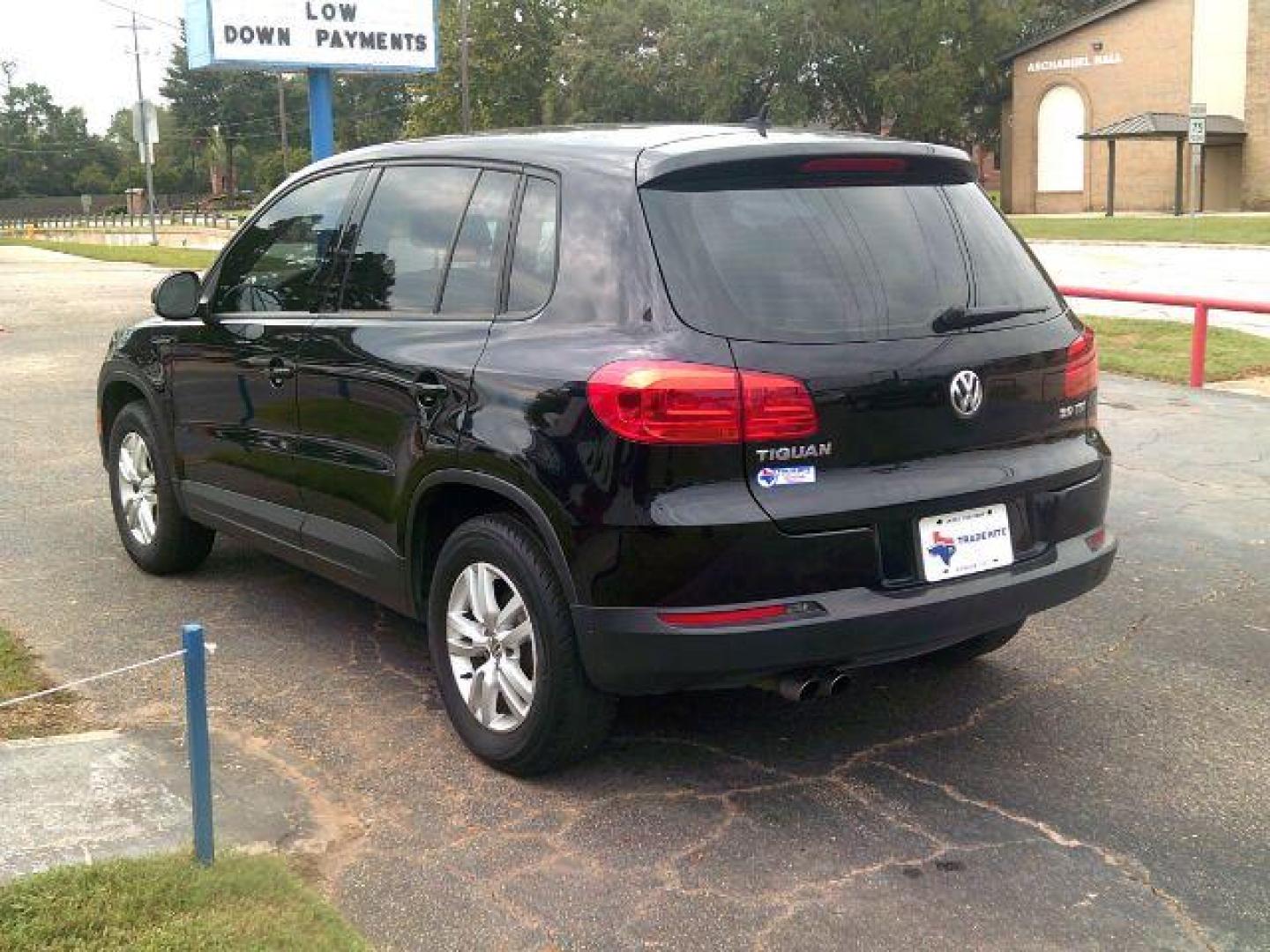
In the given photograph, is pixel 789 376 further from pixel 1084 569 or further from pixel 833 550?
pixel 1084 569

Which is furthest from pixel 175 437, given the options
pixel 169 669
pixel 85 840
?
pixel 85 840

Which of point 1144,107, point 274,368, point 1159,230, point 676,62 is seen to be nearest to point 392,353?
point 274,368

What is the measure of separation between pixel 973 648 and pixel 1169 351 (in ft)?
30.0

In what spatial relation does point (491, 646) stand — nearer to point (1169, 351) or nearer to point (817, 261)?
point (817, 261)

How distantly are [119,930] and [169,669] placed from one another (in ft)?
6.41

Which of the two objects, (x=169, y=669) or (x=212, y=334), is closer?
(x=169, y=669)

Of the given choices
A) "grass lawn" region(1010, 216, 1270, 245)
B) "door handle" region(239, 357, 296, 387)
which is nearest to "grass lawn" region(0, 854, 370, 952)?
"door handle" region(239, 357, 296, 387)

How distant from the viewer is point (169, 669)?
4.81m

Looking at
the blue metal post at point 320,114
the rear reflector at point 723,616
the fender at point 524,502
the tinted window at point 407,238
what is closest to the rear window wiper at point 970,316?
the rear reflector at point 723,616

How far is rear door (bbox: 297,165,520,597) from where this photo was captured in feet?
13.2

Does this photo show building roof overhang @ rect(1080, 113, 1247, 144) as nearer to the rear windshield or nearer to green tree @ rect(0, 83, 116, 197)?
the rear windshield

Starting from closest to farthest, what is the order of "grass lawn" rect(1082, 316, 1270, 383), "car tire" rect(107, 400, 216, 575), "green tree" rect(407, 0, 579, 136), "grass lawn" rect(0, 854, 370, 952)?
"grass lawn" rect(0, 854, 370, 952) → "car tire" rect(107, 400, 216, 575) → "grass lawn" rect(1082, 316, 1270, 383) → "green tree" rect(407, 0, 579, 136)

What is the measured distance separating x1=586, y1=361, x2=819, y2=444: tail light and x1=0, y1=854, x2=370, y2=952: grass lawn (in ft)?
4.40

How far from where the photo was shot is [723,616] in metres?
3.40
